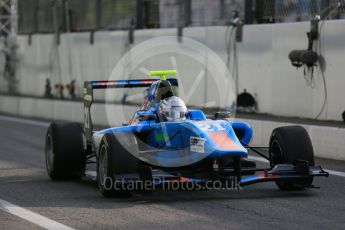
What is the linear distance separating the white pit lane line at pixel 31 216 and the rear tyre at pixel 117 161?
1.03 metres

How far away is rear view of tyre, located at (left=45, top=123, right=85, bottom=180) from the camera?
502 inches

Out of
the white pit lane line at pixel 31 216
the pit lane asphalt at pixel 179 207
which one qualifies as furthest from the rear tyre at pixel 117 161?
the white pit lane line at pixel 31 216

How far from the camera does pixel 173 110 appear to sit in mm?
11625

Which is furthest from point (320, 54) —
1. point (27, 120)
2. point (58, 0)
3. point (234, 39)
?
point (58, 0)

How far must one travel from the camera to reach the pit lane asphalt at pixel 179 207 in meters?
9.26

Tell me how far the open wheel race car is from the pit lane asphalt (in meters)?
0.26

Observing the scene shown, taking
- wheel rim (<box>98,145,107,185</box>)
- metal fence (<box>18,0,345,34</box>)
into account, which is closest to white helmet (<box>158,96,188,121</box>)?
wheel rim (<box>98,145,107,185</box>)

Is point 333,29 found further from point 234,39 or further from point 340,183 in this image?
point 340,183

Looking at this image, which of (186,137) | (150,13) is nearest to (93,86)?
(186,137)

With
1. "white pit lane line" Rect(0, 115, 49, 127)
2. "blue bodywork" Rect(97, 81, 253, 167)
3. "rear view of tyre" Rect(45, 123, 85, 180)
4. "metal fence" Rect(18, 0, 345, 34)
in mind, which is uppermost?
"metal fence" Rect(18, 0, 345, 34)

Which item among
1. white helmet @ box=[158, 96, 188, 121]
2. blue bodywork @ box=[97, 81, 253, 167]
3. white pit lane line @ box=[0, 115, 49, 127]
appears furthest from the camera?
white pit lane line @ box=[0, 115, 49, 127]

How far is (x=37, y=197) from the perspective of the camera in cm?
1146

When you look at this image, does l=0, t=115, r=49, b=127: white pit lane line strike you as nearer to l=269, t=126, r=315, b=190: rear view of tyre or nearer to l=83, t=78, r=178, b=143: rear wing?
l=83, t=78, r=178, b=143: rear wing

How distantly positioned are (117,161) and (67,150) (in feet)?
6.94
